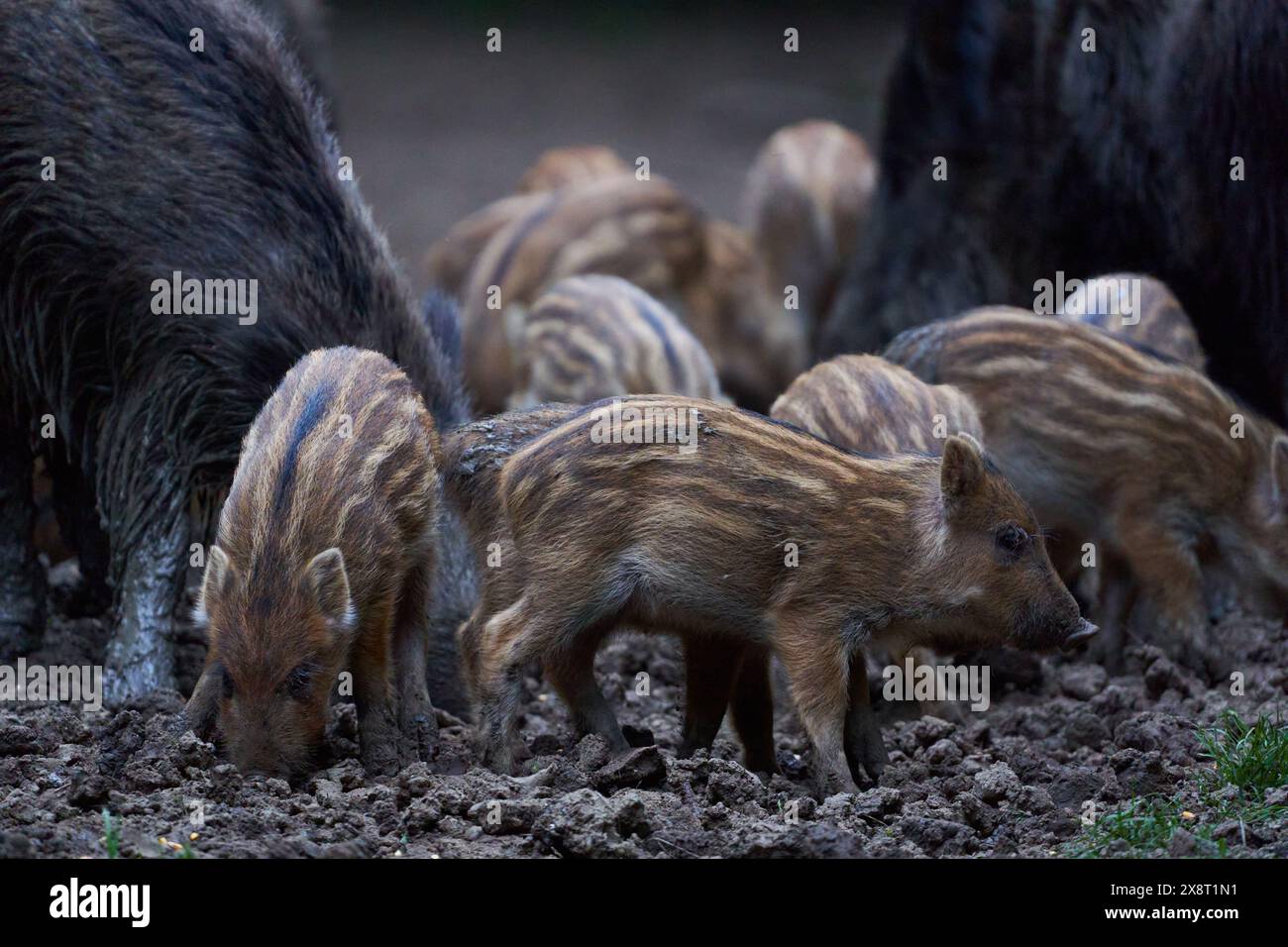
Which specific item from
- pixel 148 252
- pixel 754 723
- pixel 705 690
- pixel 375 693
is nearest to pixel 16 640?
pixel 148 252

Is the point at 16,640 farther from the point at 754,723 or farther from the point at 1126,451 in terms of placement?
the point at 1126,451

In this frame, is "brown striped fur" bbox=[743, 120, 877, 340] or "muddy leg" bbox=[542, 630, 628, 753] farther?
"brown striped fur" bbox=[743, 120, 877, 340]

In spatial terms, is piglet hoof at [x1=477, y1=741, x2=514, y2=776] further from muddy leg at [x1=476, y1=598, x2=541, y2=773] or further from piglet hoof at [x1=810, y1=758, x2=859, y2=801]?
piglet hoof at [x1=810, y1=758, x2=859, y2=801]

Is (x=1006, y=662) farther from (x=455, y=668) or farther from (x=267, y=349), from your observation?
(x=267, y=349)

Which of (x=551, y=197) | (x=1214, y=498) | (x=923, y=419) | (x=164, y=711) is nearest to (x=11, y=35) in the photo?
(x=164, y=711)

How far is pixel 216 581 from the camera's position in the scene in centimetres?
393

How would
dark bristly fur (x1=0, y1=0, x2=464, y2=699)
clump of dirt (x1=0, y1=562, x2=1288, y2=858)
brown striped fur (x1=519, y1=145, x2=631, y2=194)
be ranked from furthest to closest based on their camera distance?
brown striped fur (x1=519, y1=145, x2=631, y2=194)
dark bristly fur (x1=0, y1=0, x2=464, y2=699)
clump of dirt (x1=0, y1=562, x2=1288, y2=858)

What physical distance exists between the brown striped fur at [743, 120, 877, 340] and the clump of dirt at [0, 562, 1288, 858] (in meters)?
5.52

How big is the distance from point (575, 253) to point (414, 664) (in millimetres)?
4868

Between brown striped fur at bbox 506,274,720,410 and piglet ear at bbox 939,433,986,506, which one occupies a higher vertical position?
brown striped fur at bbox 506,274,720,410

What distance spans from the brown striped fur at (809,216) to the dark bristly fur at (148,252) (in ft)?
16.7

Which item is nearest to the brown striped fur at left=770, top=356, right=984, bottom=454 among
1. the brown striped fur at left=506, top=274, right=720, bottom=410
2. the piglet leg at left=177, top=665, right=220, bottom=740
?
the piglet leg at left=177, top=665, right=220, bottom=740

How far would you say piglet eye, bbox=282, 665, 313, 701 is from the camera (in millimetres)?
3881

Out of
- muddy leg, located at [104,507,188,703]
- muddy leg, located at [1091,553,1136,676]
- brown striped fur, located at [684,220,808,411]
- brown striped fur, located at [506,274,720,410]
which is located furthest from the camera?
brown striped fur, located at [684,220,808,411]
